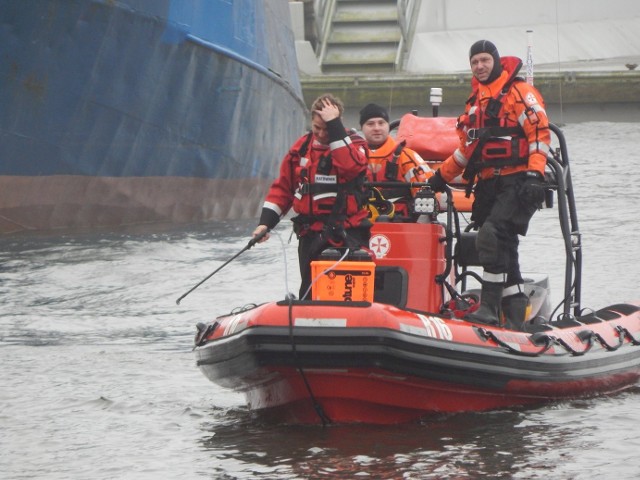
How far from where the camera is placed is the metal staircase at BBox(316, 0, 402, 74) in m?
34.7

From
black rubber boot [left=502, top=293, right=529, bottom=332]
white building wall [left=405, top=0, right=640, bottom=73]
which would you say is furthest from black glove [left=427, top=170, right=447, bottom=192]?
white building wall [left=405, top=0, right=640, bottom=73]

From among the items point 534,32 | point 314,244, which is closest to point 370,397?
point 314,244

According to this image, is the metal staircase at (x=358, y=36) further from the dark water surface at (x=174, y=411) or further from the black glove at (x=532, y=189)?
the black glove at (x=532, y=189)

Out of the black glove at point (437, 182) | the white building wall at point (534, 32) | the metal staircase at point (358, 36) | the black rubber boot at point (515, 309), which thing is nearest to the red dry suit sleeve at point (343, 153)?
the black glove at point (437, 182)

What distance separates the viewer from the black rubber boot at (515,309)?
7.04m

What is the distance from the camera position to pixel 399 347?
18.5 ft

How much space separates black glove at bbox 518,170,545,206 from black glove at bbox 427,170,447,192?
0.45m

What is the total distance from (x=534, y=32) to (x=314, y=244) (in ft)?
103

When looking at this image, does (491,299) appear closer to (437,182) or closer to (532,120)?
(437,182)

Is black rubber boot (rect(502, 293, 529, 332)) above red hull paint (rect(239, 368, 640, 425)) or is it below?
above

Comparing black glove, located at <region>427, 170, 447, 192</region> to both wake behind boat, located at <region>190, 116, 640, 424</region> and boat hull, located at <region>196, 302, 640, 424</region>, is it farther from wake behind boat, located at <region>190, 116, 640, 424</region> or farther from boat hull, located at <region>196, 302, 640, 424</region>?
Result: boat hull, located at <region>196, 302, 640, 424</region>

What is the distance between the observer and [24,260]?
1253cm

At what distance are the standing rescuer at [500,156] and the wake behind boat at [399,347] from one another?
20 cm

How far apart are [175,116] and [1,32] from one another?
98.1 inches
